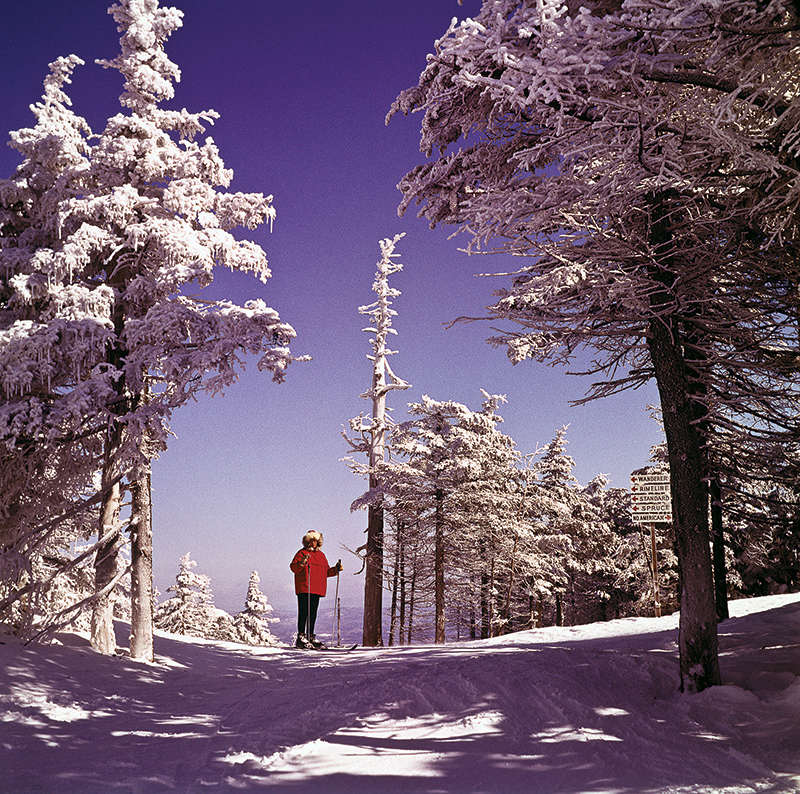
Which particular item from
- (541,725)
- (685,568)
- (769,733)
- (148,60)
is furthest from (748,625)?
(148,60)

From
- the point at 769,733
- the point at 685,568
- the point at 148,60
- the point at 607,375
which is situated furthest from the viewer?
A: the point at 148,60

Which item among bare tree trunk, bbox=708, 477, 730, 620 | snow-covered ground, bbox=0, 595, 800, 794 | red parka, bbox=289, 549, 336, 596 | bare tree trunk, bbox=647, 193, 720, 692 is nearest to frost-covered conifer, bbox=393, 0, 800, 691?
bare tree trunk, bbox=647, 193, 720, 692

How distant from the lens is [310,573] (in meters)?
10.5

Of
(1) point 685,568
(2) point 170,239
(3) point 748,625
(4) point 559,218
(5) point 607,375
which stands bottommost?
(3) point 748,625

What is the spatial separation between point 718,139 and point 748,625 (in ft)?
25.8

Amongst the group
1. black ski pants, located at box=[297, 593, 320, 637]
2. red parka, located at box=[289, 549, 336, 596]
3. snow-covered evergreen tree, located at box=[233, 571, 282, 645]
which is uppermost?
red parka, located at box=[289, 549, 336, 596]

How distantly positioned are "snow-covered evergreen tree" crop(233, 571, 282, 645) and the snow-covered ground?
71.7ft

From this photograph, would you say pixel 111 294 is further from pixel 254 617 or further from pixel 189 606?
pixel 254 617

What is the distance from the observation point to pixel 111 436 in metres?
8.58

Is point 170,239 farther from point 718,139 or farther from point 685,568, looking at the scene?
point 685,568

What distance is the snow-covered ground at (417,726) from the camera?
3.66m

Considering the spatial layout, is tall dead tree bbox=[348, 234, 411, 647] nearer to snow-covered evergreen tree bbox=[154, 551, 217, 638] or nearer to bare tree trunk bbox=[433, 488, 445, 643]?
bare tree trunk bbox=[433, 488, 445, 643]

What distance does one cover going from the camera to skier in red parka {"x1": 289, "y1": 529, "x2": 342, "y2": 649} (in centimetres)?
1052

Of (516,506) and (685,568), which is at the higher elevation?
(516,506)
